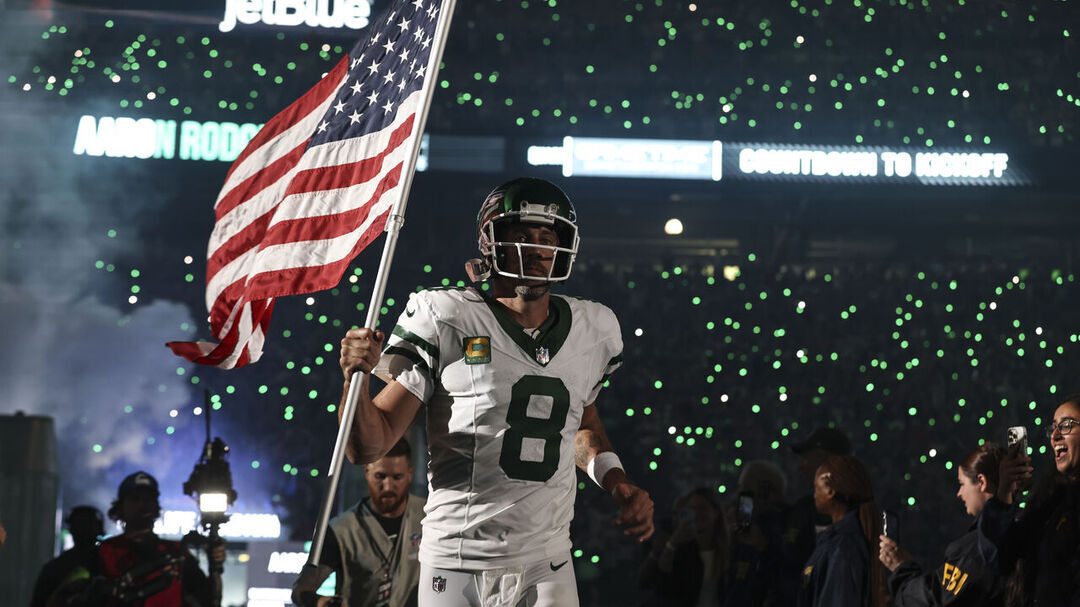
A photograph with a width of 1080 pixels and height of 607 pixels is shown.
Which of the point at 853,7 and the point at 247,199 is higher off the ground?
the point at 853,7

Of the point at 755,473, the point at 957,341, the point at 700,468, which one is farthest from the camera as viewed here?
the point at 957,341

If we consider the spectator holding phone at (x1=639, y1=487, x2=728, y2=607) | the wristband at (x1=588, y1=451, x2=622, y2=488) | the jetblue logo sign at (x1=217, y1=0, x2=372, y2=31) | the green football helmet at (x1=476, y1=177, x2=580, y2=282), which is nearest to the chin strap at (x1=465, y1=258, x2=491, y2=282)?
the green football helmet at (x1=476, y1=177, x2=580, y2=282)

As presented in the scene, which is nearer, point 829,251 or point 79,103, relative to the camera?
point 79,103

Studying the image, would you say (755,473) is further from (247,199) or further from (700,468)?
(700,468)

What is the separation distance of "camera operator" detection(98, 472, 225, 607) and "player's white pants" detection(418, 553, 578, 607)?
2.84 m

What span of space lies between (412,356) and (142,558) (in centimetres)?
304

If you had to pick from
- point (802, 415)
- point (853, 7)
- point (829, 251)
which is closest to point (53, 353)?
point (802, 415)

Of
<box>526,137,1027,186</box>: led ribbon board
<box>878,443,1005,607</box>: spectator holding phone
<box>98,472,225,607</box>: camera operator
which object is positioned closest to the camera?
<box>878,443,1005,607</box>: spectator holding phone

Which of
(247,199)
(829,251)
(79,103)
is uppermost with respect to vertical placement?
(79,103)

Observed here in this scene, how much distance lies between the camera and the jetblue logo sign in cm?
1511

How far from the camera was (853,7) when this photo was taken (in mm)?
16719

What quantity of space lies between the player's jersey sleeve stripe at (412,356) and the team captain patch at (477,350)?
0.33 ft

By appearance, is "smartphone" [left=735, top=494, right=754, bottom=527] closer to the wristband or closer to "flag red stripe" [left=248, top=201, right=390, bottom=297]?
the wristband

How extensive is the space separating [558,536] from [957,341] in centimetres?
1267
